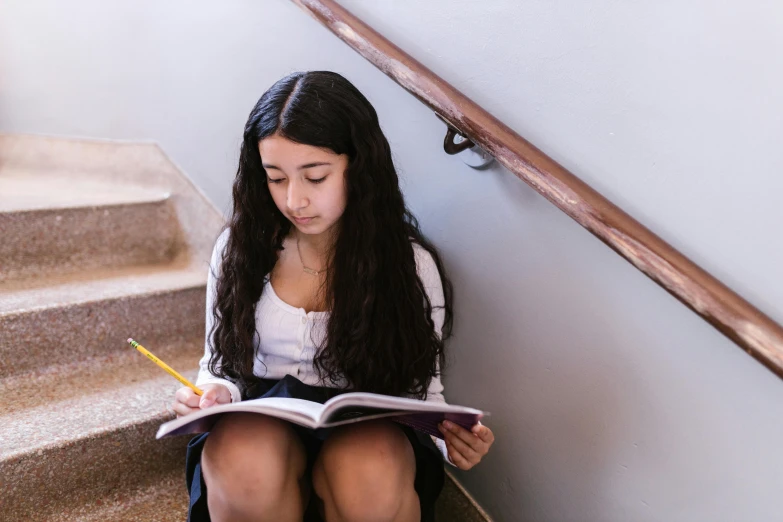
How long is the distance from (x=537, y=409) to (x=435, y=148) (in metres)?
0.49

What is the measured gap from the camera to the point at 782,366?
0.65 metres

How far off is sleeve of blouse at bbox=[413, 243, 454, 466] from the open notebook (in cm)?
30

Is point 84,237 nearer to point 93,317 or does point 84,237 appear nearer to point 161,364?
point 93,317

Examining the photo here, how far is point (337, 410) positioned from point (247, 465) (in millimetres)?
230

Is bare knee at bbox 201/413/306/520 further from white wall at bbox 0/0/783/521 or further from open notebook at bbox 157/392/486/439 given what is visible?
white wall at bbox 0/0/783/521

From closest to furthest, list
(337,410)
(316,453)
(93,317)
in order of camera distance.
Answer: (337,410), (316,453), (93,317)

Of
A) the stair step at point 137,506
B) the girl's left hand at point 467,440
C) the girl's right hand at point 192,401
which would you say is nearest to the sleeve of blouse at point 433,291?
the girl's left hand at point 467,440

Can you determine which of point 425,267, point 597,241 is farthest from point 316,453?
point 597,241

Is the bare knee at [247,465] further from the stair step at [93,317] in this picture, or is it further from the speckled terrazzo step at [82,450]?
the stair step at [93,317]

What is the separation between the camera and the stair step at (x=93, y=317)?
128 centimetres

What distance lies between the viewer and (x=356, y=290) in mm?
1079

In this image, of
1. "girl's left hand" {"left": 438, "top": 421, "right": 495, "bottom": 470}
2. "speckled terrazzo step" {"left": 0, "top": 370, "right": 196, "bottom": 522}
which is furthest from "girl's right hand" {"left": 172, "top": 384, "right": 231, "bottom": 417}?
"girl's left hand" {"left": 438, "top": 421, "right": 495, "bottom": 470}

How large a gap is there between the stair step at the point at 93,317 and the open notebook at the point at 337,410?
2.16 feet

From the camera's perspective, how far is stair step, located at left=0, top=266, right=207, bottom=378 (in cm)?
128
